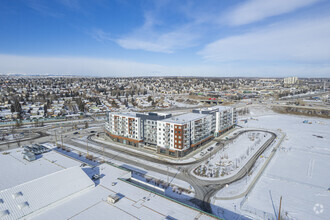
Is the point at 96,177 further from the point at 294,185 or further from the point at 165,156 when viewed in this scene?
the point at 294,185

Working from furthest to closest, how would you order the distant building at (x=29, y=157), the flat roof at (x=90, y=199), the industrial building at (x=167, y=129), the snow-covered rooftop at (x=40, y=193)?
the industrial building at (x=167, y=129) → the distant building at (x=29, y=157) → the flat roof at (x=90, y=199) → the snow-covered rooftop at (x=40, y=193)

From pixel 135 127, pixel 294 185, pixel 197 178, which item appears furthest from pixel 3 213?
pixel 294 185

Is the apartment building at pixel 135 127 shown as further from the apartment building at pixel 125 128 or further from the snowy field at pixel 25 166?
the snowy field at pixel 25 166

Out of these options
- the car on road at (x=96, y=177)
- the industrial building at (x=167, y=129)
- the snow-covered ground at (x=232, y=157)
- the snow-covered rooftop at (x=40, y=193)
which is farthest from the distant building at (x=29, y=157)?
the snow-covered ground at (x=232, y=157)

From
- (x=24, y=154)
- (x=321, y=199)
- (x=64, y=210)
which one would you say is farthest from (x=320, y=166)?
(x=24, y=154)

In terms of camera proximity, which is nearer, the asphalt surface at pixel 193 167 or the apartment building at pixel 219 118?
the asphalt surface at pixel 193 167

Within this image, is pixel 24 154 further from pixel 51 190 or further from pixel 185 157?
pixel 185 157
